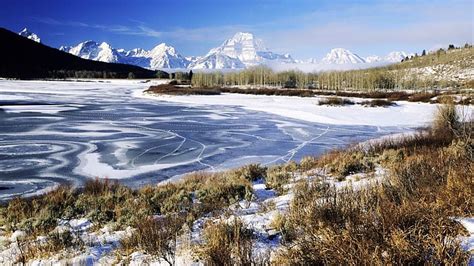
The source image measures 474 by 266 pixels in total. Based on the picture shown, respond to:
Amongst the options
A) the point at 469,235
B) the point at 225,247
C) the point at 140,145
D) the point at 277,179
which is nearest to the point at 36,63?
the point at 140,145

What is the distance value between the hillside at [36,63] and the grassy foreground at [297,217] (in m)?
146

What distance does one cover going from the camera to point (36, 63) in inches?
6772

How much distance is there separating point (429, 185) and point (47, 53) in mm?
210584

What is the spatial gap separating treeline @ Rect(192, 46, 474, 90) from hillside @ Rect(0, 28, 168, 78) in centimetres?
5424

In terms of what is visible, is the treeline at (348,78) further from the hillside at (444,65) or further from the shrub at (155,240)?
the shrub at (155,240)

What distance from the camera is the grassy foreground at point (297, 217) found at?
358 cm

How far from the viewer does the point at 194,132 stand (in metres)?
20.5

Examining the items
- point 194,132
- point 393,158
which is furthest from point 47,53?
point 393,158

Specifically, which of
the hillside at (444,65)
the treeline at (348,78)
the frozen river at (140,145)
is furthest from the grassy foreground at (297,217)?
the hillside at (444,65)

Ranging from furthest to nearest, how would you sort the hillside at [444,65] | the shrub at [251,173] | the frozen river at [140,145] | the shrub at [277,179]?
the hillside at [444,65] < the frozen river at [140,145] < the shrub at [251,173] < the shrub at [277,179]

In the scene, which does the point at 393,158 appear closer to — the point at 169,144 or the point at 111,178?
the point at 111,178

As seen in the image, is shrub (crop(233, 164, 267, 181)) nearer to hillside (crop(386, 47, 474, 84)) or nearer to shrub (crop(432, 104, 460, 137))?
shrub (crop(432, 104, 460, 137))

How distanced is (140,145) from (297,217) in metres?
12.1

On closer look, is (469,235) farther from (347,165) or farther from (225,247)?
(347,165)
